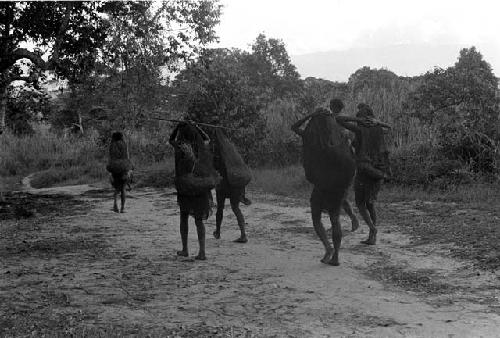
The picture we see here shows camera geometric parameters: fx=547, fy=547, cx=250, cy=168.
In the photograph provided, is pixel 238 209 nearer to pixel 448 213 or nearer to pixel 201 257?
pixel 201 257

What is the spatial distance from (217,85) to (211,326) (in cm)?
1501

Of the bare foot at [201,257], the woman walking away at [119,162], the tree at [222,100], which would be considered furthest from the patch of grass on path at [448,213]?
the woman walking away at [119,162]

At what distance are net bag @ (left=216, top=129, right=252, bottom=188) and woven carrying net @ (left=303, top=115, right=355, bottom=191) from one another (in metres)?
1.37

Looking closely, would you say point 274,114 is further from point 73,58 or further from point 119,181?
point 119,181

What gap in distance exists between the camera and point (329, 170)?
713 centimetres

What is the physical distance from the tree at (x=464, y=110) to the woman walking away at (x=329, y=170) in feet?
28.9

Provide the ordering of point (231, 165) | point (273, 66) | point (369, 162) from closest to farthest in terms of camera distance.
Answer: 1. point (369, 162)
2. point (231, 165)
3. point (273, 66)

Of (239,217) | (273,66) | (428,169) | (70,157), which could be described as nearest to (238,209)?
(239,217)

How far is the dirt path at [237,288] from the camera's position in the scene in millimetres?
4828

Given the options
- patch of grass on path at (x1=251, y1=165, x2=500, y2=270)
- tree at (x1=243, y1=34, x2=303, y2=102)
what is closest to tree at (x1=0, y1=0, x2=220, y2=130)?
patch of grass on path at (x1=251, y1=165, x2=500, y2=270)

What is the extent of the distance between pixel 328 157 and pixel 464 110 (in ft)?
31.8

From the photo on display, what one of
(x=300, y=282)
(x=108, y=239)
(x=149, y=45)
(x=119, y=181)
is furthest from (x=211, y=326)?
(x=149, y=45)

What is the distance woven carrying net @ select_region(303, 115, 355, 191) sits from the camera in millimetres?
7094

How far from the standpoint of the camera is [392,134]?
59.8ft
